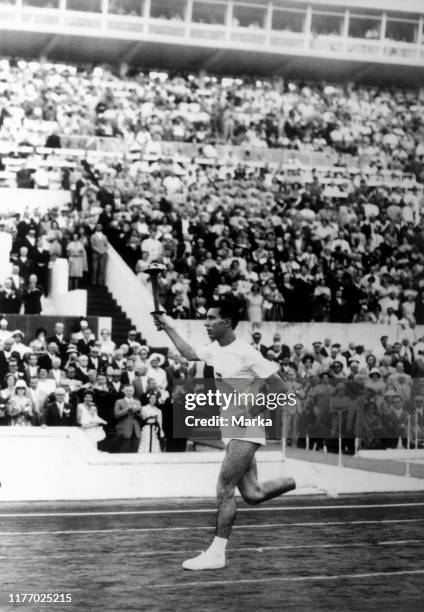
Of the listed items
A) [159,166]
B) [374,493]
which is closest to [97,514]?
[374,493]

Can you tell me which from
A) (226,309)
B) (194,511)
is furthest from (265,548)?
(194,511)

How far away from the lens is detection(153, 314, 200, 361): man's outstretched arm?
5.22 meters

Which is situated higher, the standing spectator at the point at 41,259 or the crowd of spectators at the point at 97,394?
the standing spectator at the point at 41,259

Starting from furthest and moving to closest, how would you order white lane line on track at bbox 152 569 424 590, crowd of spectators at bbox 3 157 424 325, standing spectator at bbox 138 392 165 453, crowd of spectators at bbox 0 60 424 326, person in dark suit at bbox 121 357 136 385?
crowd of spectators at bbox 0 60 424 326, crowd of spectators at bbox 3 157 424 325, person in dark suit at bbox 121 357 136 385, standing spectator at bbox 138 392 165 453, white lane line on track at bbox 152 569 424 590

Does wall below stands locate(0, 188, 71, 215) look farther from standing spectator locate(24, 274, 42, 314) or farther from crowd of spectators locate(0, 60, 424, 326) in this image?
standing spectator locate(24, 274, 42, 314)

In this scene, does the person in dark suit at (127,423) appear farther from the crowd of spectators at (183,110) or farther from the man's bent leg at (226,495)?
the crowd of spectators at (183,110)

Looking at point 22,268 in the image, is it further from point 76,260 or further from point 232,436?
point 232,436

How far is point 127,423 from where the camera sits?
364 inches

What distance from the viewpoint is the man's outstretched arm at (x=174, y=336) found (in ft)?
17.1

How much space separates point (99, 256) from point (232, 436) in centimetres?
600

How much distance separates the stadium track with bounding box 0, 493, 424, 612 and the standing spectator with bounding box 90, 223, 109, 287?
10.2 feet

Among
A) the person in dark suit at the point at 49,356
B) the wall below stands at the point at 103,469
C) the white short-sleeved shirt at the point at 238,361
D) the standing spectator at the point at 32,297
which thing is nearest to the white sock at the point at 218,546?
the white short-sleeved shirt at the point at 238,361

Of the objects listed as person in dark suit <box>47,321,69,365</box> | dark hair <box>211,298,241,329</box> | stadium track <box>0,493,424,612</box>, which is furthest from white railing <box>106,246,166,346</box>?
dark hair <box>211,298,241,329</box>

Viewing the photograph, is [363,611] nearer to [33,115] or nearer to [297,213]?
[297,213]
